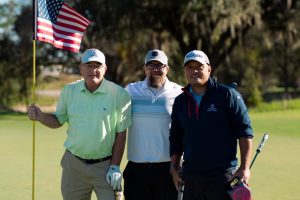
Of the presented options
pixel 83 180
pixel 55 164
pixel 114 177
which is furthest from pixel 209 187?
pixel 55 164

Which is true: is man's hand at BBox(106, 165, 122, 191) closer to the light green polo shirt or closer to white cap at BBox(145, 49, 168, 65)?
the light green polo shirt

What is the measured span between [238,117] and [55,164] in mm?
6355

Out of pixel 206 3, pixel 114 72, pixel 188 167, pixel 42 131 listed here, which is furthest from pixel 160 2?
pixel 188 167

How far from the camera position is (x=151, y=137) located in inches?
199

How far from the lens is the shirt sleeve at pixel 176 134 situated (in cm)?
467

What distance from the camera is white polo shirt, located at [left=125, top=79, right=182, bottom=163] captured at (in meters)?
5.07

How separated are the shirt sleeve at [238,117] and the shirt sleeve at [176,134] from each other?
1.56ft

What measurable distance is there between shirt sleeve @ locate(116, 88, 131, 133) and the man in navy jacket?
629mm

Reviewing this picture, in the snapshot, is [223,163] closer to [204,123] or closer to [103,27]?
[204,123]

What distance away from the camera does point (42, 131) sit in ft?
51.7

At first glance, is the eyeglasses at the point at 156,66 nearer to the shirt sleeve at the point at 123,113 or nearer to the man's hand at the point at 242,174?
the shirt sleeve at the point at 123,113

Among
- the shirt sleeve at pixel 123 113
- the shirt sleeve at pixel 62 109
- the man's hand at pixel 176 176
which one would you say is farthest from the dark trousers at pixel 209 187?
the shirt sleeve at pixel 62 109

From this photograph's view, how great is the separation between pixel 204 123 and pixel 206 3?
1857 centimetres

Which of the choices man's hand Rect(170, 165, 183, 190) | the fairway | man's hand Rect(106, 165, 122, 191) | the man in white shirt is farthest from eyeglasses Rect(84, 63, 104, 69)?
the fairway
